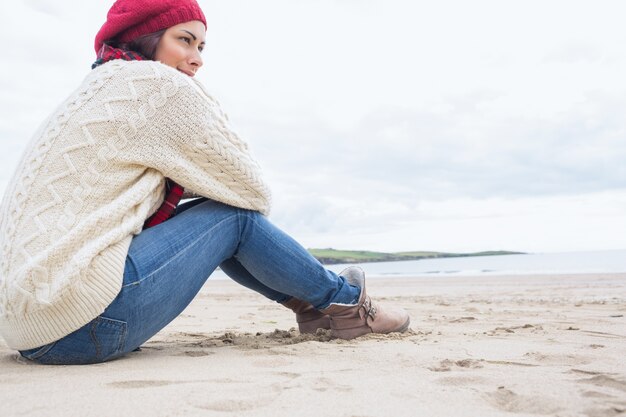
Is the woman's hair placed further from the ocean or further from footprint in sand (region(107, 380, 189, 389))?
the ocean

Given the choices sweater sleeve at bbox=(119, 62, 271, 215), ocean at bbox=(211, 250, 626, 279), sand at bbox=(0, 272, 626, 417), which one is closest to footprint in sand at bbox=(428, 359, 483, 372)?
sand at bbox=(0, 272, 626, 417)

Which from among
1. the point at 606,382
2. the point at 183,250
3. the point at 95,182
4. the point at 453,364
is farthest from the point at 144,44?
the point at 606,382

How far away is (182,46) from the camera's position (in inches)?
94.7

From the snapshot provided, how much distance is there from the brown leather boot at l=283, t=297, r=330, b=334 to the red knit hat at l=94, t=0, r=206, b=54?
140 cm

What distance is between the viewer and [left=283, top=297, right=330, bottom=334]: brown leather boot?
273cm

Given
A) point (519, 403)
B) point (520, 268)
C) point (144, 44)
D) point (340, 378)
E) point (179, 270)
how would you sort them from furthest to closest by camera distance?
point (520, 268) < point (144, 44) < point (179, 270) < point (340, 378) < point (519, 403)

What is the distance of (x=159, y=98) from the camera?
1994mm

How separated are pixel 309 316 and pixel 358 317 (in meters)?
0.25

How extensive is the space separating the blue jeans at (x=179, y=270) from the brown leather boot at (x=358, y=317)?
18 centimetres

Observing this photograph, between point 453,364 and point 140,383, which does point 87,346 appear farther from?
point 453,364

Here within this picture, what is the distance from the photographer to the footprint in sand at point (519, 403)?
143 centimetres

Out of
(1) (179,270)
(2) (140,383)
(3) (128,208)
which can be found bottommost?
(2) (140,383)

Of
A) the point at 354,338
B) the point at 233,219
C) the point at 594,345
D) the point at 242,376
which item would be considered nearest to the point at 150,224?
the point at 233,219

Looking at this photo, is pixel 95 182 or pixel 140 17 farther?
pixel 140 17
